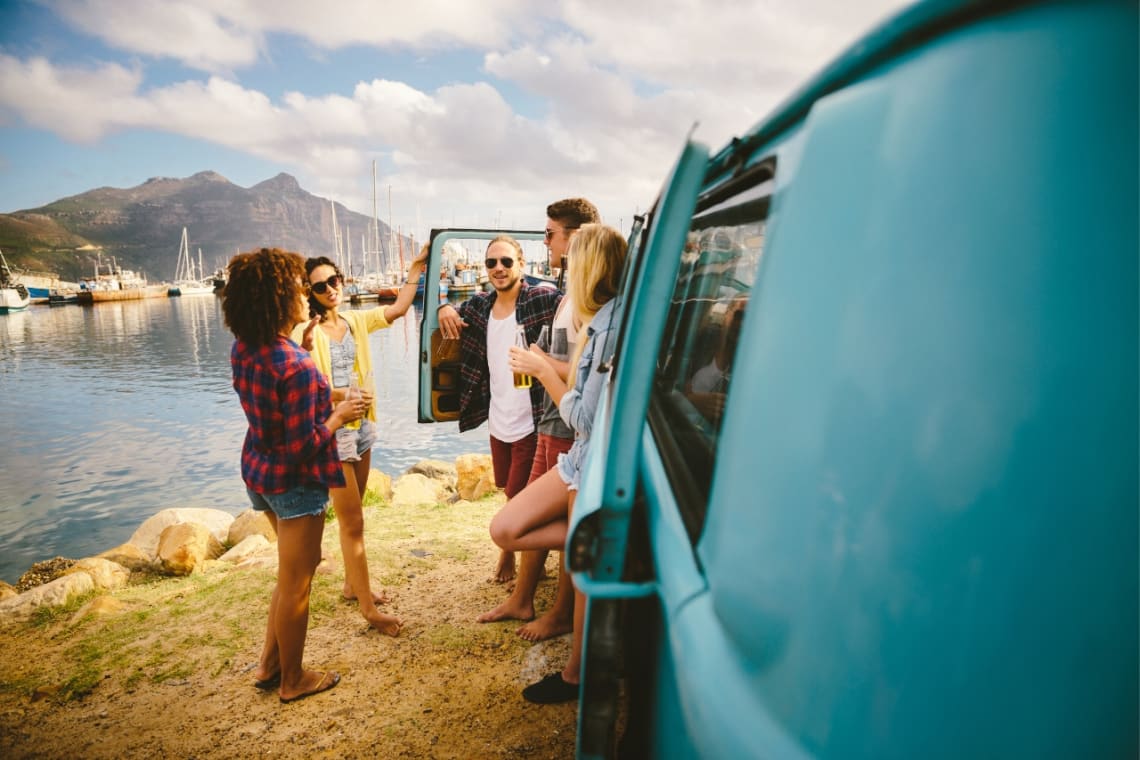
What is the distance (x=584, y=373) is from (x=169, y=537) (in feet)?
22.2

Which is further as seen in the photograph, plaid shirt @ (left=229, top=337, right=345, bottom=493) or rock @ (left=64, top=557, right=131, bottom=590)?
rock @ (left=64, top=557, right=131, bottom=590)

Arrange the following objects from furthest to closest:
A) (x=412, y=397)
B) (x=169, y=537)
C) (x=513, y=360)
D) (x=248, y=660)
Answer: (x=412, y=397) → (x=169, y=537) → (x=248, y=660) → (x=513, y=360)

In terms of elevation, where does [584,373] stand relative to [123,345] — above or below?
above

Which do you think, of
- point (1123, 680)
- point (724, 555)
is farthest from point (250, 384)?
point (1123, 680)

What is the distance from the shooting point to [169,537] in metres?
6.96

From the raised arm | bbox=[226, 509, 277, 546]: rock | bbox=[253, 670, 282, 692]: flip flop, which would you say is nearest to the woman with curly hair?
bbox=[253, 670, 282, 692]: flip flop

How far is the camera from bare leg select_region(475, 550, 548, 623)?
389 centimetres

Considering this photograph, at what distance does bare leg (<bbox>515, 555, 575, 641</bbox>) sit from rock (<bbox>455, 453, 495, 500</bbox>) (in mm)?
4735

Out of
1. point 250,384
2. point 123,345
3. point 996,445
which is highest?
point 996,445

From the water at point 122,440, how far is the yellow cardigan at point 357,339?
1046 millimetres

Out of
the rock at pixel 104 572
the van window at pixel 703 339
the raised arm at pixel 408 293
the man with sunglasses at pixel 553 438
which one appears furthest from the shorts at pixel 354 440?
the rock at pixel 104 572

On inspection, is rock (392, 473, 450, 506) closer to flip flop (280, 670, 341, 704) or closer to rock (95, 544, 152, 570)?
rock (95, 544, 152, 570)

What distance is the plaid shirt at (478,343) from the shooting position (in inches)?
162

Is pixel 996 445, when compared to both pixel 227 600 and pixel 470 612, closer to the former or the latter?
pixel 470 612
